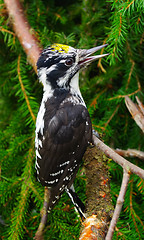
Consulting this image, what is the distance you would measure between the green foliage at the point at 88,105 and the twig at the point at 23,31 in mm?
60

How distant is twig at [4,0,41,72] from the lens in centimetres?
201

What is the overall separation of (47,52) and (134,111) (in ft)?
2.04

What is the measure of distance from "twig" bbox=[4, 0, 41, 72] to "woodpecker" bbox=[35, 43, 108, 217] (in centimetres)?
29

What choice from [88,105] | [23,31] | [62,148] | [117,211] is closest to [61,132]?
[62,148]

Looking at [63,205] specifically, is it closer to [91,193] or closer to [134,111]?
[91,193]

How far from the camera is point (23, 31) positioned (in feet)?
6.73

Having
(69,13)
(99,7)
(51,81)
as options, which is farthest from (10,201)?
(69,13)

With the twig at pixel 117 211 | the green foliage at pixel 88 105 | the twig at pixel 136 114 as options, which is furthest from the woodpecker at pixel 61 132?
the twig at pixel 117 211

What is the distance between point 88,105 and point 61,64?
38 centimetres

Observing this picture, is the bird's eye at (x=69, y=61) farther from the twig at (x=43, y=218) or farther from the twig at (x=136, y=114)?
the twig at (x=43, y=218)

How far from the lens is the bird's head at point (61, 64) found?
171 centimetres

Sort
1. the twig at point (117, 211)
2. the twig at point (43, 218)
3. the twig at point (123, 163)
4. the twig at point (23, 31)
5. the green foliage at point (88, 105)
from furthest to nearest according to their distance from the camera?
the twig at point (23, 31) < the green foliage at point (88, 105) < the twig at point (43, 218) < the twig at point (123, 163) < the twig at point (117, 211)

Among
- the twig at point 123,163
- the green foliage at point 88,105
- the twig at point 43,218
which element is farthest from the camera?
the green foliage at point 88,105

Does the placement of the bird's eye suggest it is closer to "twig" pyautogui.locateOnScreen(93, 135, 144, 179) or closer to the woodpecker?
the woodpecker
